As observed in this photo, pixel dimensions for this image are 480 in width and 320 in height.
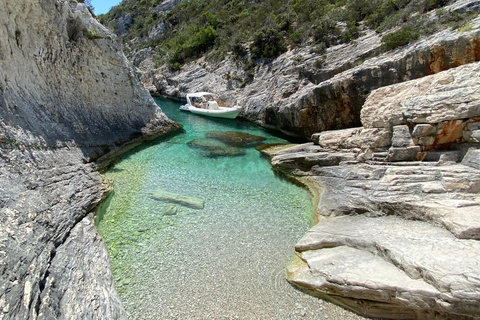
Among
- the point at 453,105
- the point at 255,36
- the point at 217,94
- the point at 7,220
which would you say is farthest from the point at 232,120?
the point at 7,220

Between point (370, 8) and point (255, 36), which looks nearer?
point (370, 8)

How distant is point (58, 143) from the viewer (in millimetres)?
9180

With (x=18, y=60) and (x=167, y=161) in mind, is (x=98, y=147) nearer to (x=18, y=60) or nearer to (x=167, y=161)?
(x=167, y=161)

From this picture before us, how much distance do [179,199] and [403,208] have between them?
6181 millimetres

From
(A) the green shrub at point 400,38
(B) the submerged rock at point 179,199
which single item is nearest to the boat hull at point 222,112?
(A) the green shrub at point 400,38

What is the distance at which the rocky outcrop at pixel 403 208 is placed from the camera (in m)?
4.08

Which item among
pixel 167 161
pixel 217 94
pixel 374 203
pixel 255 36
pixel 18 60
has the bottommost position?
pixel 374 203

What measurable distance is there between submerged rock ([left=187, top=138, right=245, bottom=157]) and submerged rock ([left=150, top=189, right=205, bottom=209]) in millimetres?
4376

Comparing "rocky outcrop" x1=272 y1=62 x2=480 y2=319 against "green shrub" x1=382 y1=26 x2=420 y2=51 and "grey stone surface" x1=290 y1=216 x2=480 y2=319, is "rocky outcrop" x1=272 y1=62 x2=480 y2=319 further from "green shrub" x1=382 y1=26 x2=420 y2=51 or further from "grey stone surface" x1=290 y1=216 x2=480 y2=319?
"green shrub" x1=382 y1=26 x2=420 y2=51

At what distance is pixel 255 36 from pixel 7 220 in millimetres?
22431

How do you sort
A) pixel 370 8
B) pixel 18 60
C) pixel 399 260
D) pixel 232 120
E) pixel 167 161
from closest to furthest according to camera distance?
pixel 399 260, pixel 18 60, pixel 167 161, pixel 370 8, pixel 232 120

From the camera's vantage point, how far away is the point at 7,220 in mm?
4684

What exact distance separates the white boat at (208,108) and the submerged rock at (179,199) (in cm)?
1333

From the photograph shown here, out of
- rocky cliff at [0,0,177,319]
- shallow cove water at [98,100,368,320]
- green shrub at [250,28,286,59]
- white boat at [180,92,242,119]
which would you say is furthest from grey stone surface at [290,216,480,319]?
green shrub at [250,28,286,59]
